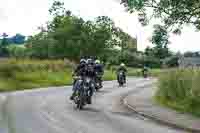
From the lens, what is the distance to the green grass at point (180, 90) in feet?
64.1

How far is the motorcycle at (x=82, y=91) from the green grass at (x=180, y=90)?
3.27 metres

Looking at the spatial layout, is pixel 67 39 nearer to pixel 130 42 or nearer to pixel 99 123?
pixel 130 42

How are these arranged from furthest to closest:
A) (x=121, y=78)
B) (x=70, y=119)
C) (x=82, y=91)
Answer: (x=121, y=78) < (x=82, y=91) < (x=70, y=119)

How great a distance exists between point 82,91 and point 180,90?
14.7 feet

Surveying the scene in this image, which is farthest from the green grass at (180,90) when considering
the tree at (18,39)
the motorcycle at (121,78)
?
the tree at (18,39)

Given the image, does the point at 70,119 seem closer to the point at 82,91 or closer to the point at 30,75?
the point at 82,91

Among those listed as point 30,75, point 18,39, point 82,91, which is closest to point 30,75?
point 30,75

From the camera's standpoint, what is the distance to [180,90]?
2222 cm

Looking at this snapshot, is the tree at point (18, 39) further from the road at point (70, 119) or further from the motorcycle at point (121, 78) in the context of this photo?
the road at point (70, 119)

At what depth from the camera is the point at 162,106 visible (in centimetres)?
2122

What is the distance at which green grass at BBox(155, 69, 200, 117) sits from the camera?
769 inches

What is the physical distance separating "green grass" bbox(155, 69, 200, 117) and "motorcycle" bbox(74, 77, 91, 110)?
3269 mm

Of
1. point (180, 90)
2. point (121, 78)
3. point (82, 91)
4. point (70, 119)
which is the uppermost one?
point (82, 91)

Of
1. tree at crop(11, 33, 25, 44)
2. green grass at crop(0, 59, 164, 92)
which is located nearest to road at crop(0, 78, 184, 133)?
green grass at crop(0, 59, 164, 92)
